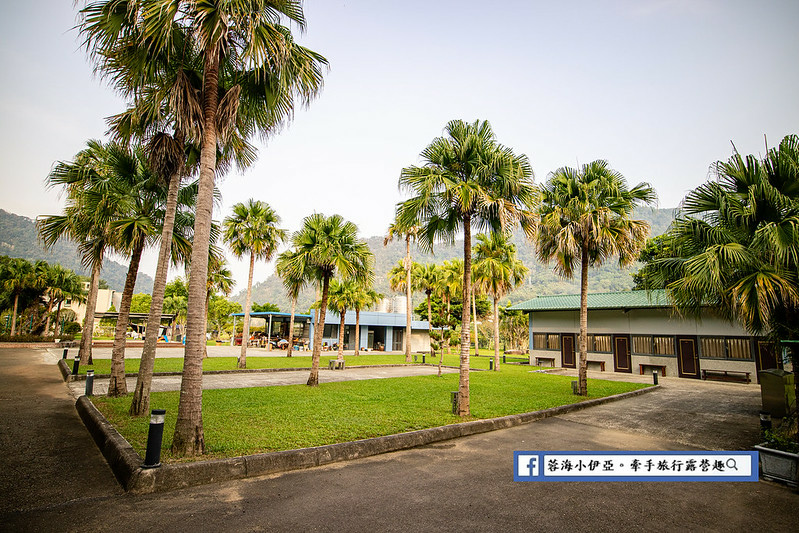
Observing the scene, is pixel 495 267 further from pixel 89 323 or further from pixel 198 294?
pixel 89 323

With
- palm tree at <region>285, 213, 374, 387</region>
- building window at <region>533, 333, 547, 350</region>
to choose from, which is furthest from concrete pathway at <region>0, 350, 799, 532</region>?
building window at <region>533, 333, 547, 350</region>

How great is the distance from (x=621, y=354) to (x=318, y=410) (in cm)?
2478

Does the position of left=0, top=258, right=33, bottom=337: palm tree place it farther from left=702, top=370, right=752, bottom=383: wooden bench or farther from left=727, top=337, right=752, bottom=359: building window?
left=727, top=337, right=752, bottom=359: building window

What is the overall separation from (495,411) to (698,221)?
6665mm

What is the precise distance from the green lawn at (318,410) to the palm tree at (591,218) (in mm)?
3876

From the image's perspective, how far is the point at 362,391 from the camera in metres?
14.2

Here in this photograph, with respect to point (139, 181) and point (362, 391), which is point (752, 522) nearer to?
point (362, 391)

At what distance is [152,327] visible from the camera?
348 inches

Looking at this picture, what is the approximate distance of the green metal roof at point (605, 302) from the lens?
25234 mm

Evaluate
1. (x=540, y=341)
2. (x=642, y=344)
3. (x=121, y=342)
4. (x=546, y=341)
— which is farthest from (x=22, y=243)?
(x=642, y=344)

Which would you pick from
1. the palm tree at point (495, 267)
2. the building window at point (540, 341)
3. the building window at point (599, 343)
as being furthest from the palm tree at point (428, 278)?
the building window at point (599, 343)

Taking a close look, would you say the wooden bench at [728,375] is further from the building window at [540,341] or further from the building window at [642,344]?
the building window at [540,341]

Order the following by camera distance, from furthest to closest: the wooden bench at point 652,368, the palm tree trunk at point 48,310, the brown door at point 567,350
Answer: the palm tree trunk at point 48,310
the brown door at point 567,350
the wooden bench at point 652,368

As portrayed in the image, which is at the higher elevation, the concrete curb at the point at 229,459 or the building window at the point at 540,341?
the building window at the point at 540,341
